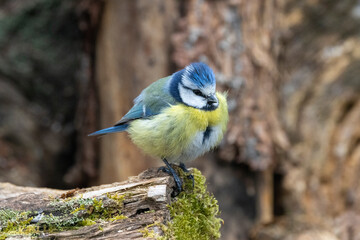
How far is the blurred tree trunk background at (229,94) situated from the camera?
429 centimetres

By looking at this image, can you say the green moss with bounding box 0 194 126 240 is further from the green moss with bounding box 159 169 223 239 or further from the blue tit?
the blue tit

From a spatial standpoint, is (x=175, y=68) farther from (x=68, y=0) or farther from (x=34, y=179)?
(x=34, y=179)

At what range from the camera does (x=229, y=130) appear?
4195mm

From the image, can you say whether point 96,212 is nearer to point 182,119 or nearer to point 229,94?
point 182,119

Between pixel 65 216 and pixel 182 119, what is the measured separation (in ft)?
2.93

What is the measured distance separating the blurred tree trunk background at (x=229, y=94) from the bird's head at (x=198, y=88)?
55.5 inches

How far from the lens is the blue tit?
8.72ft

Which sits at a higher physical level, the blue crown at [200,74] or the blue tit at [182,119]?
the blue crown at [200,74]

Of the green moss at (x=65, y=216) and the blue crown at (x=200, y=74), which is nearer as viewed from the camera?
the green moss at (x=65, y=216)

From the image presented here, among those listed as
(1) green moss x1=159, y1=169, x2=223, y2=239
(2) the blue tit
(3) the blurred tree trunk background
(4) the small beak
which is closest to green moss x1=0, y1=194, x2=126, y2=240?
(1) green moss x1=159, y1=169, x2=223, y2=239

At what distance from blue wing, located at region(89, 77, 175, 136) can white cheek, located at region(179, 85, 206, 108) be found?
8 centimetres

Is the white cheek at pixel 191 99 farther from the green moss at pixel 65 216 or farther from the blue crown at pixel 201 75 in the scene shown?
the green moss at pixel 65 216

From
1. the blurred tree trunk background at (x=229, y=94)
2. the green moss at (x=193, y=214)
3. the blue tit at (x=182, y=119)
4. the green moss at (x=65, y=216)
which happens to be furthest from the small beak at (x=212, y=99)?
the blurred tree trunk background at (x=229, y=94)

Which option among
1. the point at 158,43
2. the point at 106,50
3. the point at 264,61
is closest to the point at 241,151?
the point at 264,61
